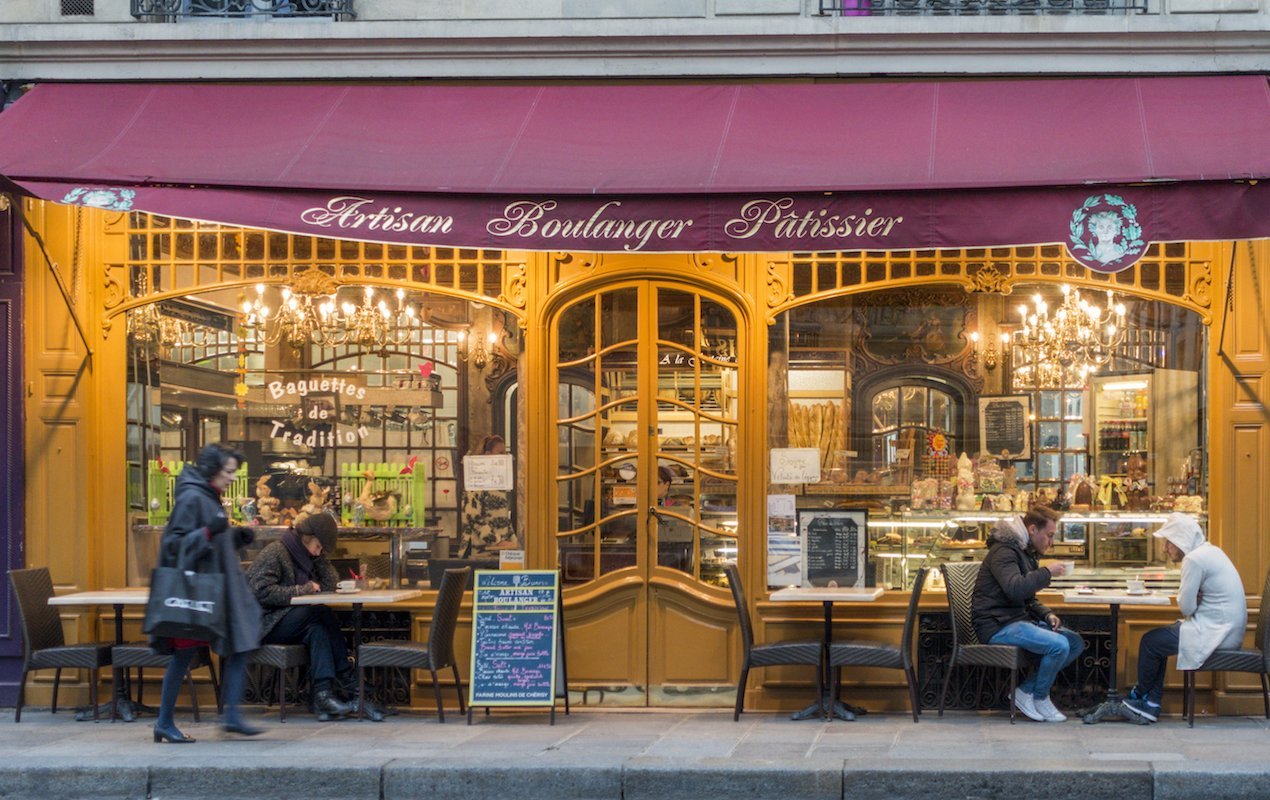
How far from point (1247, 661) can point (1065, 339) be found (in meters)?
2.38

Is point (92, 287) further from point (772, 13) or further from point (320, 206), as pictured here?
point (772, 13)

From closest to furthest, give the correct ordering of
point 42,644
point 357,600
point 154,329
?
point 357,600, point 42,644, point 154,329

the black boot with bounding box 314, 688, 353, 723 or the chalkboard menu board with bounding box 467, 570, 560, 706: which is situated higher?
the chalkboard menu board with bounding box 467, 570, 560, 706

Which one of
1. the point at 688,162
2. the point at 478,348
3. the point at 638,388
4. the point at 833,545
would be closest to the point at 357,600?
the point at 478,348

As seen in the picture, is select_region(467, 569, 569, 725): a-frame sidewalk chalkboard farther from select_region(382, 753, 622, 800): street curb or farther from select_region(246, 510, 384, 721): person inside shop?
select_region(382, 753, 622, 800): street curb

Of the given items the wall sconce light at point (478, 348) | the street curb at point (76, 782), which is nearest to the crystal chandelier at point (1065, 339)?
the wall sconce light at point (478, 348)

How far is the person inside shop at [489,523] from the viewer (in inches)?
424

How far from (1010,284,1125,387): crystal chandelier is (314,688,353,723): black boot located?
16.2ft

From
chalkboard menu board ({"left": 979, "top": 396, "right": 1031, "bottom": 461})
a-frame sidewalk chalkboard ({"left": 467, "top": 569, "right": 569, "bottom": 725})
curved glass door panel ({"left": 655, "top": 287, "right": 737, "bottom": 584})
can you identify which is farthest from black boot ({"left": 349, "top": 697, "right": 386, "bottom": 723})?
chalkboard menu board ({"left": 979, "top": 396, "right": 1031, "bottom": 461})

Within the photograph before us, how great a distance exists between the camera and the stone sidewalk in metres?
7.98

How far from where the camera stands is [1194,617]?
9.63 meters

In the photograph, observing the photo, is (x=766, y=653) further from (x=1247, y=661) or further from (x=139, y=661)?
(x=139, y=661)

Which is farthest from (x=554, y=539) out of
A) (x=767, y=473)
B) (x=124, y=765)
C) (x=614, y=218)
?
(x=124, y=765)

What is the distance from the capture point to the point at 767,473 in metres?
10.6
